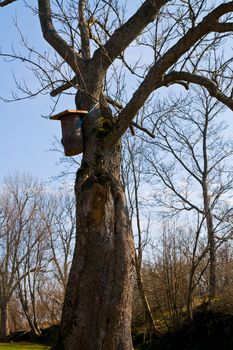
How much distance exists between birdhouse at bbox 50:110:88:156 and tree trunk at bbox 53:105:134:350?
0.49m

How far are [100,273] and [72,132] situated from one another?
1.89m

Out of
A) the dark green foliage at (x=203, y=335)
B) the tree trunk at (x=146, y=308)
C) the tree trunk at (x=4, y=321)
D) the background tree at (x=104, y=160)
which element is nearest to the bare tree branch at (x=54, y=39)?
the background tree at (x=104, y=160)

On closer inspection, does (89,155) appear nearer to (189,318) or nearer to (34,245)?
(189,318)

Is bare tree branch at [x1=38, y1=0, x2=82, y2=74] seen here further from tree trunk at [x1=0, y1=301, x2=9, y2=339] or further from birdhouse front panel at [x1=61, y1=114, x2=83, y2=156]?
tree trunk at [x1=0, y1=301, x2=9, y2=339]

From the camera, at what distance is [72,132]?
5.38m

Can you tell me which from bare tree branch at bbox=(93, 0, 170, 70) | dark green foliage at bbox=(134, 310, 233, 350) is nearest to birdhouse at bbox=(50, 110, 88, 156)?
bare tree branch at bbox=(93, 0, 170, 70)

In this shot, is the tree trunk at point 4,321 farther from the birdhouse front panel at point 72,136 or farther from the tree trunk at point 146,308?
the birdhouse front panel at point 72,136

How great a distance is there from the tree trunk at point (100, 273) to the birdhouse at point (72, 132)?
49 cm

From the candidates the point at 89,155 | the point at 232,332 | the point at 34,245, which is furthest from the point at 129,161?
the point at 34,245

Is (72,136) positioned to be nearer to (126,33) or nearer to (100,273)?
(126,33)

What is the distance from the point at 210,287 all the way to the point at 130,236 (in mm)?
8691

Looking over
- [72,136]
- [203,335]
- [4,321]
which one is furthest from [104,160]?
[4,321]

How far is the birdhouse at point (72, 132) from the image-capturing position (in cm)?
532

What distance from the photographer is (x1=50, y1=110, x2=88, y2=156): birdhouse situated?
209 inches
